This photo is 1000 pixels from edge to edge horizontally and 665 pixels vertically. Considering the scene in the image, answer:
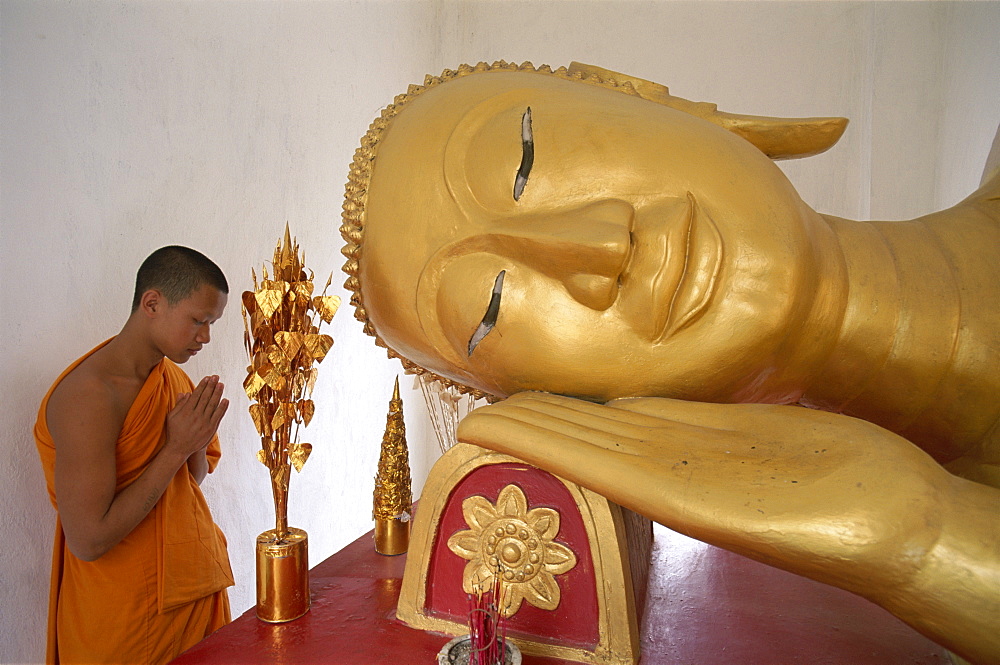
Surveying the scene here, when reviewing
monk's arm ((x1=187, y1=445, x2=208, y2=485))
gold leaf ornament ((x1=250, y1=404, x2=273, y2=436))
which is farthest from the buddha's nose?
monk's arm ((x1=187, y1=445, x2=208, y2=485))

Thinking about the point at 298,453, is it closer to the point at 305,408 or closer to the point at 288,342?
the point at 305,408

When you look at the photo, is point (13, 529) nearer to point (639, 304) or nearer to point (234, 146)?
point (234, 146)

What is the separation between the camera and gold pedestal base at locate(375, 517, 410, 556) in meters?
1.31

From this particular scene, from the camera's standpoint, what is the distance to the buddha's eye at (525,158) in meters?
0.84

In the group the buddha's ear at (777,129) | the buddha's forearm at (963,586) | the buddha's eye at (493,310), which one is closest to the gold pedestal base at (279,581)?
the buddha's eye at (493,310)

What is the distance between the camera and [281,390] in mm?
1025

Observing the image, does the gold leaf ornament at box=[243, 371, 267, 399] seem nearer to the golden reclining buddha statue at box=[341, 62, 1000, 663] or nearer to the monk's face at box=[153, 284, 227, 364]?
the golden reclining buddha statue at box=[341, 62, 1000, 663]

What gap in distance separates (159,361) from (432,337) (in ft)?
3.13

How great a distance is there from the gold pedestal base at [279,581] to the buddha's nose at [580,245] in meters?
0.59

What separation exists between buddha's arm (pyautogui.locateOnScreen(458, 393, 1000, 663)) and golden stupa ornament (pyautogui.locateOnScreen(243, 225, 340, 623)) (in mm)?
404

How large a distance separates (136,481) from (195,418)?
176 mm

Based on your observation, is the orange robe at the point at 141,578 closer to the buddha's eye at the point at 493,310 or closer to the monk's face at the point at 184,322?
the monk's face at the point at 184,322

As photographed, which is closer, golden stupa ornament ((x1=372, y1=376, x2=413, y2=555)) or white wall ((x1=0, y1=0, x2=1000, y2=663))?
golden stupa ornament ((x1=372, y1=376, x2=413, y2=555))

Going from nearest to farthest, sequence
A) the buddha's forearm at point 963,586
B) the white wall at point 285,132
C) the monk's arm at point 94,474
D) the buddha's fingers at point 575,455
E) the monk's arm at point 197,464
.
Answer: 1. the buddha's forearm at point 963,586
2. the buddha's fingers at point 575,455
3. the monk's arm at point 94,474
4. the white wall at point 285,132
5. the monk's arm at point 197,464
